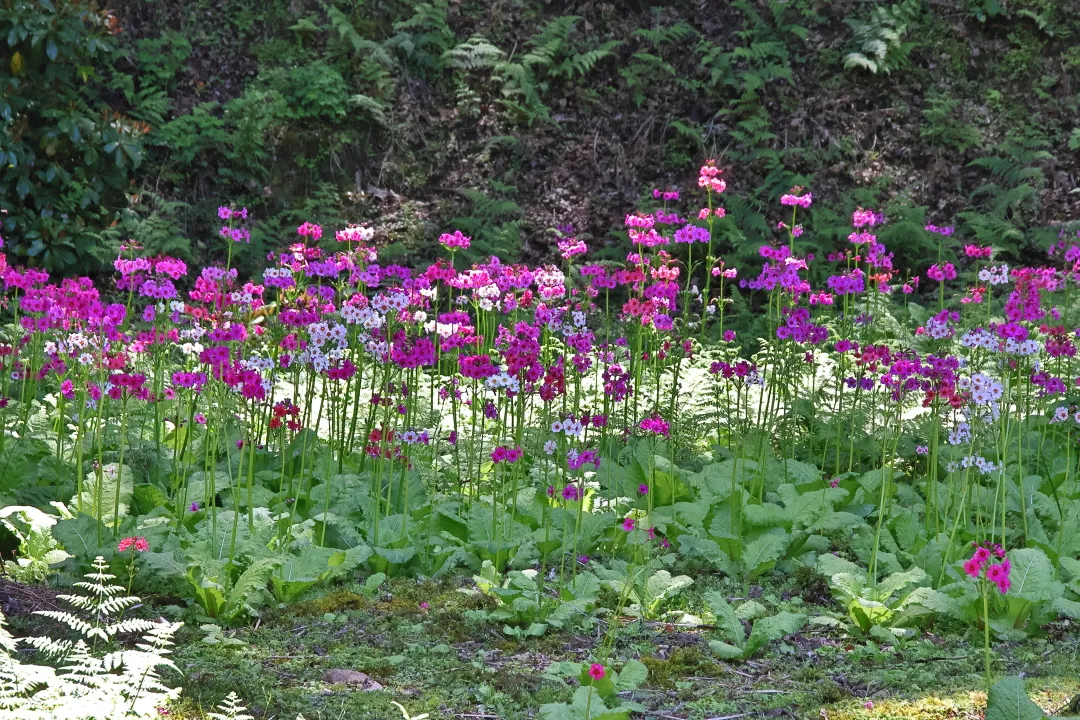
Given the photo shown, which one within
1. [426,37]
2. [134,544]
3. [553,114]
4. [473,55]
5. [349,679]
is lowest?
[349,679]

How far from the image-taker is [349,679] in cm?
251

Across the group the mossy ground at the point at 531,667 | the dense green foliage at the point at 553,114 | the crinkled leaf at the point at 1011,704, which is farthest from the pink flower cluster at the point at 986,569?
the dense green foliage at the point at 553,114

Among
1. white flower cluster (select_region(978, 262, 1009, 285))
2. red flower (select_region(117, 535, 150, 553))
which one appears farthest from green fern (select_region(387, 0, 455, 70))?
red flower (select_region(117, 535, 150, 553))

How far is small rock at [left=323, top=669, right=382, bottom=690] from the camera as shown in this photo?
2.47 metres

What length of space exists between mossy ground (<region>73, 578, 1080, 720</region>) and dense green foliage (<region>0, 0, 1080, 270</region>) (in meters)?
5.32

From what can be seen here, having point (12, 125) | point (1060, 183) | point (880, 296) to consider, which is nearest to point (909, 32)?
point (1060, 183)

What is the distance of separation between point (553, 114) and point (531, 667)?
7.36 meters

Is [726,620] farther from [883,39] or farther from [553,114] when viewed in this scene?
[883,39]

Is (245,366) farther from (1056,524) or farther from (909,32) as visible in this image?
(909,32)

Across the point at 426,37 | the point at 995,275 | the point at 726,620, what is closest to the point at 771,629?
the point at 726,620

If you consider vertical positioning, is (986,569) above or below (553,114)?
below

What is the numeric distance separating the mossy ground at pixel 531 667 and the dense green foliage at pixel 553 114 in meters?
5.32

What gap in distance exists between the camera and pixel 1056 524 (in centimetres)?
364

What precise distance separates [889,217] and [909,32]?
235 cm
